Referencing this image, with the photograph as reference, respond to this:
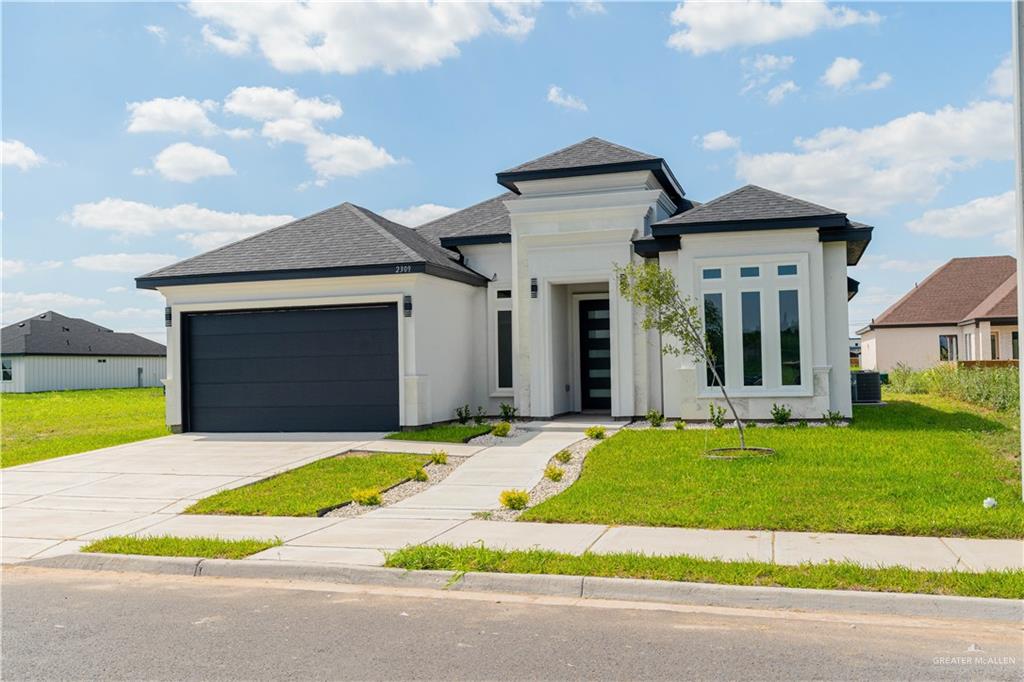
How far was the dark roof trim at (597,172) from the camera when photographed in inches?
707

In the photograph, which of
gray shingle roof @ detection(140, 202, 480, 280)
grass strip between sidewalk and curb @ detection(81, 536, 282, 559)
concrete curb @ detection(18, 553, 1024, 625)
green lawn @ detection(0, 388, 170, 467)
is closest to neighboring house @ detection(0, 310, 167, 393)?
green lawn @ detection(0, 388, 170, 467)

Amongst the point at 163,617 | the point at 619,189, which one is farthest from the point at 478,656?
the point at 619,189

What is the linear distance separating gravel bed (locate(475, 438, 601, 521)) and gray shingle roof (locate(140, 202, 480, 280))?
4.83m

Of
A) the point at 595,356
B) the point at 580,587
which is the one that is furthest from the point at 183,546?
the point at 595,356

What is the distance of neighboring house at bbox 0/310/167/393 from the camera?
48656mm

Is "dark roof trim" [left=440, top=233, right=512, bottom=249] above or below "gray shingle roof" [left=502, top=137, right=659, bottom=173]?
below

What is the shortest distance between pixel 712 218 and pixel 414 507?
9109 mm

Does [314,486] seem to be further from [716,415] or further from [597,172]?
[597,172]

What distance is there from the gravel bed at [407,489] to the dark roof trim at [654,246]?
6445 millimetres

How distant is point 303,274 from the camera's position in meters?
17.2

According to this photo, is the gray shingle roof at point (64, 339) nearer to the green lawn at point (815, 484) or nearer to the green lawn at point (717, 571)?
the green lawn at point (815, 484)

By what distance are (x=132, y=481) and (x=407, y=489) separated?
4.30m

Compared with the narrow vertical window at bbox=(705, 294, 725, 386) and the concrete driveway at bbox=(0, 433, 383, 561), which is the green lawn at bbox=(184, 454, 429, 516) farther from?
the narrow vertical window at bbox=(705, 294, 725, 386)

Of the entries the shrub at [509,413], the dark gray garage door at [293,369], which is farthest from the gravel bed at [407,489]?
the shrub at [509,413]
